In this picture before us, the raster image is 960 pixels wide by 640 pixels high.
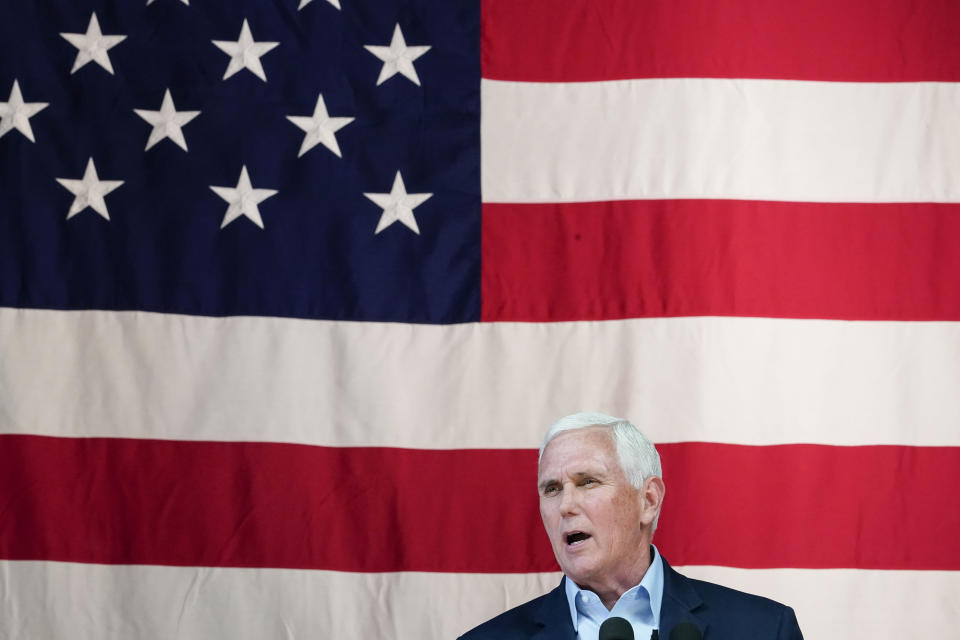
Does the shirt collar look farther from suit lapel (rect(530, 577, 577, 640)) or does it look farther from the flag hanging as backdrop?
the flag hanging as backdrop

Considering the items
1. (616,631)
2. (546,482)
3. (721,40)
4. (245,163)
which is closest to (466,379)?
(546,482)

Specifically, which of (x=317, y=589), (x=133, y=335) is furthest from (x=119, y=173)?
(x=317, y=589)

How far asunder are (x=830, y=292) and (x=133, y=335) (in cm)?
182

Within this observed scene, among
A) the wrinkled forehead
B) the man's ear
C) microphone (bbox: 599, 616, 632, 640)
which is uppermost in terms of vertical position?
the wrinkled forehead

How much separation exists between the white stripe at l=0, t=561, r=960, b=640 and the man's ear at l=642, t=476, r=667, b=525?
641 millimetres

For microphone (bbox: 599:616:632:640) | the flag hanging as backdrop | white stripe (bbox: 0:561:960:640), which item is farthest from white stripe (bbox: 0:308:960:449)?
microphone (bbox: 599:616:632:640)

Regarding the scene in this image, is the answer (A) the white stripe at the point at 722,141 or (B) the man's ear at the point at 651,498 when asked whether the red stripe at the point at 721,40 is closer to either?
(A) the white stripe at the point at 722,141

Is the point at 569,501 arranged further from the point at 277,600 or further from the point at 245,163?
the point at 245,163

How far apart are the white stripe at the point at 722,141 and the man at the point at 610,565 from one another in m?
0.92

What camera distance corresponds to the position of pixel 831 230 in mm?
2889

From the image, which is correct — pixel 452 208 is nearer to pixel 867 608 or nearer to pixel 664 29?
pixel 664 29

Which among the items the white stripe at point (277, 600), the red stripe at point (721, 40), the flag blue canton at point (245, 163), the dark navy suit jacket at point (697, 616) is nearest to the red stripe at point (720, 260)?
the flag blue canton at point (245, 163)

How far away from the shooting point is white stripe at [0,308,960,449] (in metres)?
2.83

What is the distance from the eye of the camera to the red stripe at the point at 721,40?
2.94m
